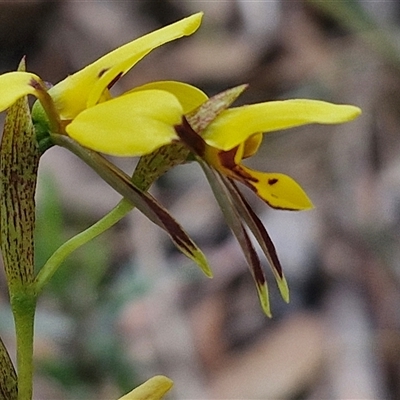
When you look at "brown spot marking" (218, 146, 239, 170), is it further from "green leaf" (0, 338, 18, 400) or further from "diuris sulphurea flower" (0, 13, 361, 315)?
"green leaf" (0, 338, 18, 400)

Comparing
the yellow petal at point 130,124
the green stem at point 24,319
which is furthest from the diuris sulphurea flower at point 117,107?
the green stem at point 24,319

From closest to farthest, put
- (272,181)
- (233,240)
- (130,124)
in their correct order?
(130,124)
(272,181)
(233,240)

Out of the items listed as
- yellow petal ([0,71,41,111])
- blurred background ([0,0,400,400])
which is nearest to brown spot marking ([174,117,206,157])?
yellow petal ([0,71,41,111])

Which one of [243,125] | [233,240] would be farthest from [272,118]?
[233,240]

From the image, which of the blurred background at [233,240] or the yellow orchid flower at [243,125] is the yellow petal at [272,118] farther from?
the blurred background at [233,240]

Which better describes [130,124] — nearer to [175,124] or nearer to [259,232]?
[175,124]

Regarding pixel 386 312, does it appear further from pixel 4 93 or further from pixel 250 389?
pixel 4 93

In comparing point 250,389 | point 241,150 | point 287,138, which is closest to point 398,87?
point 287,138
